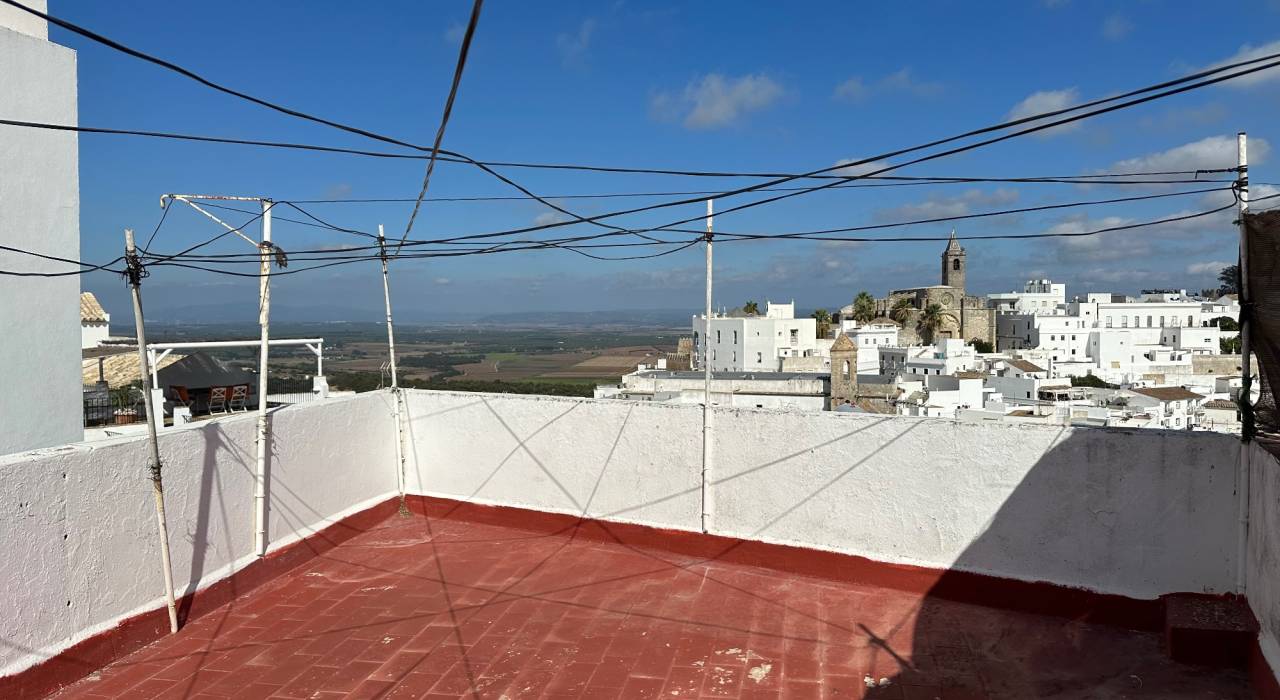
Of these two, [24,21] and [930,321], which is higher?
[24,21]

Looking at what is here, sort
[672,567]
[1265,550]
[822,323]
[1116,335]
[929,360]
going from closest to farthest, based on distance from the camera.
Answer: [1265,550], [672,567], [929,360], [1116,335], [822,323]

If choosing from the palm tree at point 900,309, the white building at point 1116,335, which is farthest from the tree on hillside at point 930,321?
the white building at point 1116,335

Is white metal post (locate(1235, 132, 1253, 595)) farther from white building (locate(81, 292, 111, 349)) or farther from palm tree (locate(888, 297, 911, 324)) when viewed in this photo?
palm tree (locate(888, 297, 911, 324))

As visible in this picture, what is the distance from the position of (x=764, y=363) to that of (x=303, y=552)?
41.8 m

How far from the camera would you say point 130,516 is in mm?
4543

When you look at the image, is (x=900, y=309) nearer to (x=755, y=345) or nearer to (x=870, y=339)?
(x=870, y=339)

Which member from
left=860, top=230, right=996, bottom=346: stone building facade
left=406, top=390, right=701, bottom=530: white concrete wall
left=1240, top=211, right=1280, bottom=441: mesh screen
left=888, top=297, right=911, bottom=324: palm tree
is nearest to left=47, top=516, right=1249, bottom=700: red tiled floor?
left=406, top=390, right=701, bottom=530: white concrete wall

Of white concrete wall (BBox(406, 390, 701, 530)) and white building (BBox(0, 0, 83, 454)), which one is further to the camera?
white concrete wall (BBox(406, 390, 701, 530))

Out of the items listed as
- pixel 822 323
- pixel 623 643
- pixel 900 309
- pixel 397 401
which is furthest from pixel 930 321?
pixel 623 643

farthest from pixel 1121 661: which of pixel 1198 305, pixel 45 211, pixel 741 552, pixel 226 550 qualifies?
pixel 1198 305

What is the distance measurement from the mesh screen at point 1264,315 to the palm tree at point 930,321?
218ft

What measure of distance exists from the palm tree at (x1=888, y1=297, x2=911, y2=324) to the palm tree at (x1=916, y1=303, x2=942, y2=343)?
5.24ft

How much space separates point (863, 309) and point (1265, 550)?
65118 mm

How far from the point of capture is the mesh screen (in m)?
3.87
